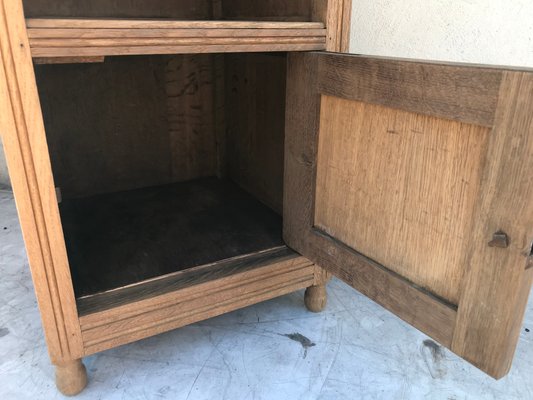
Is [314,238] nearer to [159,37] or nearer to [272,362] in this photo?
[272,362]

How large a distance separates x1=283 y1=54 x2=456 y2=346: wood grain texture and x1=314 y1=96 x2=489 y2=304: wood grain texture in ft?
0.07

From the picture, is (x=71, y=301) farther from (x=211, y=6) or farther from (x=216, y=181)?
(x=211, y=6)

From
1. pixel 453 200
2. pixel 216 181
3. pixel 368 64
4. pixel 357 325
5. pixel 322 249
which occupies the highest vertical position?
pixel 368 64

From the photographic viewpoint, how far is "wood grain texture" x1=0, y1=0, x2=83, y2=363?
2.16 feet

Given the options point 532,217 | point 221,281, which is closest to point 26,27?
point 221,281

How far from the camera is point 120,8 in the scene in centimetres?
135

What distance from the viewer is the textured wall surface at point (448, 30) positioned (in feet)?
3.74

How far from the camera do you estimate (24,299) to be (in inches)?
47.8

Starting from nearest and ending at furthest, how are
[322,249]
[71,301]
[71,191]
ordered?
[71,301], [322,249], [71,191]

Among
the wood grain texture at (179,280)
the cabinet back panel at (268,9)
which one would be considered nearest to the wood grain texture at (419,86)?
the cabinet back panel at (268,9)

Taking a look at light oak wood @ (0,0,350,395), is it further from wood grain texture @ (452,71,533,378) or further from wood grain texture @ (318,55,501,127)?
wood grain texture @ (452,71,533,378)

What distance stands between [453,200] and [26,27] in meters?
0.65

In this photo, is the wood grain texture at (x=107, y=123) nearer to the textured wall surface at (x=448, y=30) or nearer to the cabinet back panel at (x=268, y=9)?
the cabinet back panel at (x=268, y=9)

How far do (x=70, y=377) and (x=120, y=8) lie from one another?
101cm
